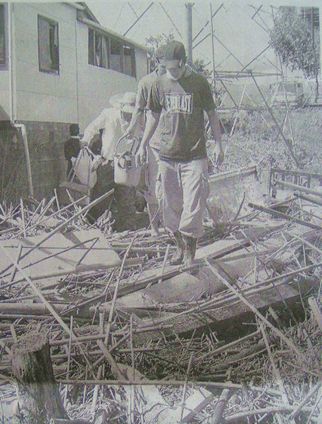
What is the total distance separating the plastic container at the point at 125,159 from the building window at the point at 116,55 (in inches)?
11.7

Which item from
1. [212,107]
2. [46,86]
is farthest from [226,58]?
[46,86]

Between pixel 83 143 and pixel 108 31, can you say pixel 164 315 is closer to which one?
pixel 83 143

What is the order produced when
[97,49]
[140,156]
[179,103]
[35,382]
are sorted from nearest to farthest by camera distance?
[35,382], [179,103], [140,156], [97,49]

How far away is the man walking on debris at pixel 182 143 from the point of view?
5.08 feet

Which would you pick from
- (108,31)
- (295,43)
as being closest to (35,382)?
(108,31)

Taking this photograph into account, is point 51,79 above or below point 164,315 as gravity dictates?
above

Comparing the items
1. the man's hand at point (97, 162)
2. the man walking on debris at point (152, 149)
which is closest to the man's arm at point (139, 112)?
the man walking on debris at point (152, 149)

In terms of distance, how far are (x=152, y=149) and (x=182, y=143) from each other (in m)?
0.11

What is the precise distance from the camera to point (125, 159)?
164 centimetres

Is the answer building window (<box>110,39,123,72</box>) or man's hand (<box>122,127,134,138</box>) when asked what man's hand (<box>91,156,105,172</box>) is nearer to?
man's hand (<box>122,127,134,138</box>)

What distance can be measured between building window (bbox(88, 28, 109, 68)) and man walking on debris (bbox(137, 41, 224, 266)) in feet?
1.12

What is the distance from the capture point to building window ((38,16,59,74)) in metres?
1.71

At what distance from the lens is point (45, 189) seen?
1.79 m

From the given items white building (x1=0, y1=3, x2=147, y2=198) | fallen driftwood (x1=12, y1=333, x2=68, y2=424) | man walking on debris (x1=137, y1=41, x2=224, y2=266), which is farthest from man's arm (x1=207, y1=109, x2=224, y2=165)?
fallen driftwood (x1=12, y1=333, x2=68, y2=424)
